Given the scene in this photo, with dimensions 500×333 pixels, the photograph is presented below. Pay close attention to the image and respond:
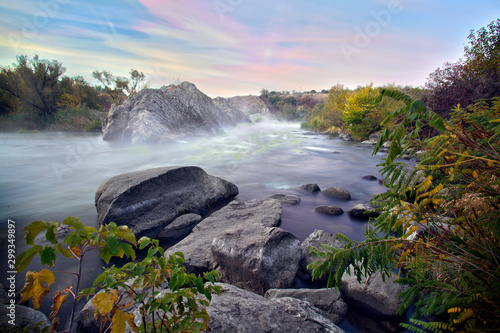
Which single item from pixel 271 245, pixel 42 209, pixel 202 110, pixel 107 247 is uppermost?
pixel 202 110

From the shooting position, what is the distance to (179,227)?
5.08 metres

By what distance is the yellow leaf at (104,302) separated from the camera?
1156mm

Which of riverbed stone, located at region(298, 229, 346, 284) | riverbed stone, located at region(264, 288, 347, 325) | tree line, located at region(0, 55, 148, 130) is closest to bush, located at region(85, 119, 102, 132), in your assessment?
tree line, located at region(0, 55, 148, 130)

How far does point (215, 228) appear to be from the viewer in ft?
15.8

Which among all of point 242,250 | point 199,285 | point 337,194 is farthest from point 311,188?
point 199,285

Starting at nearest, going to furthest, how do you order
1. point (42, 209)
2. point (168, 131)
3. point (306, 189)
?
point (42, 209)
point (306, 189)
point (168, 131)

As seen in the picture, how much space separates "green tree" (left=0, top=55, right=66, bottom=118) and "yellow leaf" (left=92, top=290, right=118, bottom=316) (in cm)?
3309

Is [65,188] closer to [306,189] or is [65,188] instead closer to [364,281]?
[306,189]

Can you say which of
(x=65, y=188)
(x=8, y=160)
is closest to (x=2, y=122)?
(x=8, y=160)

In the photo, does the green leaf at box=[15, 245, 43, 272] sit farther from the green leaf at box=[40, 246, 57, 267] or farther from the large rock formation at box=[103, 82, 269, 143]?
the large rock formation at box=[103, 82, 269, 143]

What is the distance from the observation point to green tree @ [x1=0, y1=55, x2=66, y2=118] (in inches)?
942

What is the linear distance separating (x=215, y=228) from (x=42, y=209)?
560 centimetres

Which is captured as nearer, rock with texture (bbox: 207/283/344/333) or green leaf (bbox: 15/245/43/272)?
green leaf (bbox: 15/245/43/272)

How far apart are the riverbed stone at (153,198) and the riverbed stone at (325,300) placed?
3209 mm
